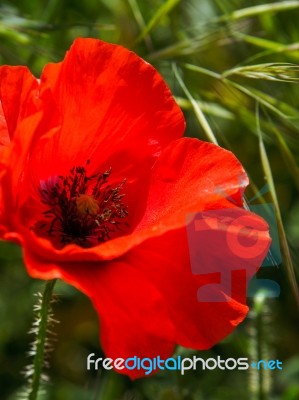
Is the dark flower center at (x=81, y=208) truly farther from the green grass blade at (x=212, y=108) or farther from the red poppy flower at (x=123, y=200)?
the green grass blade at (x=212, y=108)

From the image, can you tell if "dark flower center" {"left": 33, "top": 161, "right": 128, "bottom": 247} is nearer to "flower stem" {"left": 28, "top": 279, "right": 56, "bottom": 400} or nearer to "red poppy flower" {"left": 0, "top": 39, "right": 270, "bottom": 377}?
"red poppy flower" {"left": 0, "top": 39, "right": 270, "bottom": 377}

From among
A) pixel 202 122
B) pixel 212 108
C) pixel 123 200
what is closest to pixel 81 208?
pixel 123 200

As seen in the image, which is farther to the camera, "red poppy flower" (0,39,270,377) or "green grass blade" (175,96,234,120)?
"green grass blade" (175,96,234,120)

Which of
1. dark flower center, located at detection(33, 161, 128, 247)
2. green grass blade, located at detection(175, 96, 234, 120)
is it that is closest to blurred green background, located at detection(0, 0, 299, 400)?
green grass blade, located at detection(175, 96, 234, 120)

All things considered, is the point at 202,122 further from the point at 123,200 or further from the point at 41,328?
the point at 41,328

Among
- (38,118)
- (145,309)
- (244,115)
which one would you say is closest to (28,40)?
Result: (244,115)

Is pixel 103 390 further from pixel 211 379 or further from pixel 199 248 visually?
pixel 199 248

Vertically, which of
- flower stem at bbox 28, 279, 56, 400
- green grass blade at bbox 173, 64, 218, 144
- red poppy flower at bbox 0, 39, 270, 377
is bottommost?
flower stem at bbox 28, 279, 56, 400
